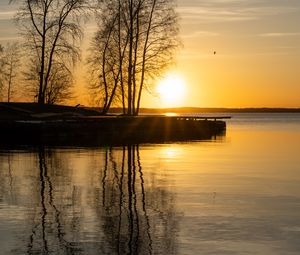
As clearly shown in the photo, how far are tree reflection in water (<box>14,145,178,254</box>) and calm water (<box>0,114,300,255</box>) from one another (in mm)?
20

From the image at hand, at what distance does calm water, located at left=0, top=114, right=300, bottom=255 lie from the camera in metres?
10.6

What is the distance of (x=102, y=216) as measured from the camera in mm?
13141

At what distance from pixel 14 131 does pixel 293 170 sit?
84.3 ft

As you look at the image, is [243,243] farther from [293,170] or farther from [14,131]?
[14,131]

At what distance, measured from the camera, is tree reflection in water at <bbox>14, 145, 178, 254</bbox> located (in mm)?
10469

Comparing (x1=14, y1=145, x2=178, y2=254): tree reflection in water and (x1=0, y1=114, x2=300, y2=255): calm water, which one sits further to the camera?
(x1=0, y1=114, x2=300, y2=255): calm water

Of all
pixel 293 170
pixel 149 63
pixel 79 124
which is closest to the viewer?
pixel 293 170

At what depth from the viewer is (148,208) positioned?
14.3 metres

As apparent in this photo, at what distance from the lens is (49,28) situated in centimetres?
5516

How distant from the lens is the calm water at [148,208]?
10.6m

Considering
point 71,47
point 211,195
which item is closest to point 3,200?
point 211,195

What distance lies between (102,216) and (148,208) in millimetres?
1526

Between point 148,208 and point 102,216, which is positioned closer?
point 102,216

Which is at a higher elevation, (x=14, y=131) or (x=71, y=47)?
(x=71, y=47)
